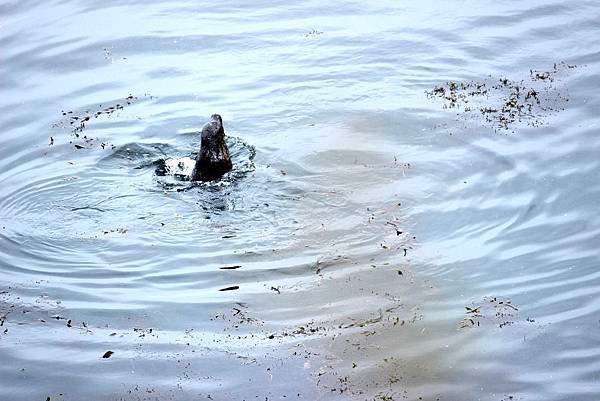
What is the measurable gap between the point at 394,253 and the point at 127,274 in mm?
3662

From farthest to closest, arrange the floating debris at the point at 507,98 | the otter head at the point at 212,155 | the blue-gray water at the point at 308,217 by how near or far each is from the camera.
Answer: the floating debris at the point at 507,98 < the otter head at the point at 212,155 < the blue-gray water at the point at 308,217

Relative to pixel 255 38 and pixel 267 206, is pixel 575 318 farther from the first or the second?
pixel 255 38

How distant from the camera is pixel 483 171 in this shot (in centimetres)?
1476

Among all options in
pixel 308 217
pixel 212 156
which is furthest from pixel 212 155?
pixel 308 217

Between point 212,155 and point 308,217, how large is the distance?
2.22 m

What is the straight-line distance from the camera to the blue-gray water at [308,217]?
34.1 feet

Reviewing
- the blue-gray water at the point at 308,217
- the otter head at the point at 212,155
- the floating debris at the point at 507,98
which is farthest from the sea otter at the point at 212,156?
the floating debris at the point at 507,98

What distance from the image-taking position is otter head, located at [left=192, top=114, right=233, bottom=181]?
48.8 ft

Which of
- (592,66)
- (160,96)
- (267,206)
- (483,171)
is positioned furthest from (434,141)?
(160,96)

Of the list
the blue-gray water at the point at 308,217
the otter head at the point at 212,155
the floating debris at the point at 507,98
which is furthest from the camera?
the floating debris at the point at 507,98

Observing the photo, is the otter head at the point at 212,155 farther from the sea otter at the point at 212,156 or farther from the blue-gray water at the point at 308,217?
the blue-gray water at the point at 308,217

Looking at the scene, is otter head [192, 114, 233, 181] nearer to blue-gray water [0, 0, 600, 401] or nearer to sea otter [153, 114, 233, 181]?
sea otter [153, 114, 233, 181]

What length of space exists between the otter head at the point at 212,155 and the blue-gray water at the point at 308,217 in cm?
52

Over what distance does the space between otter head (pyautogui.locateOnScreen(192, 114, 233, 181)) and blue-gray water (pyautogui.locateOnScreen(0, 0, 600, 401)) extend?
517 millimetres
